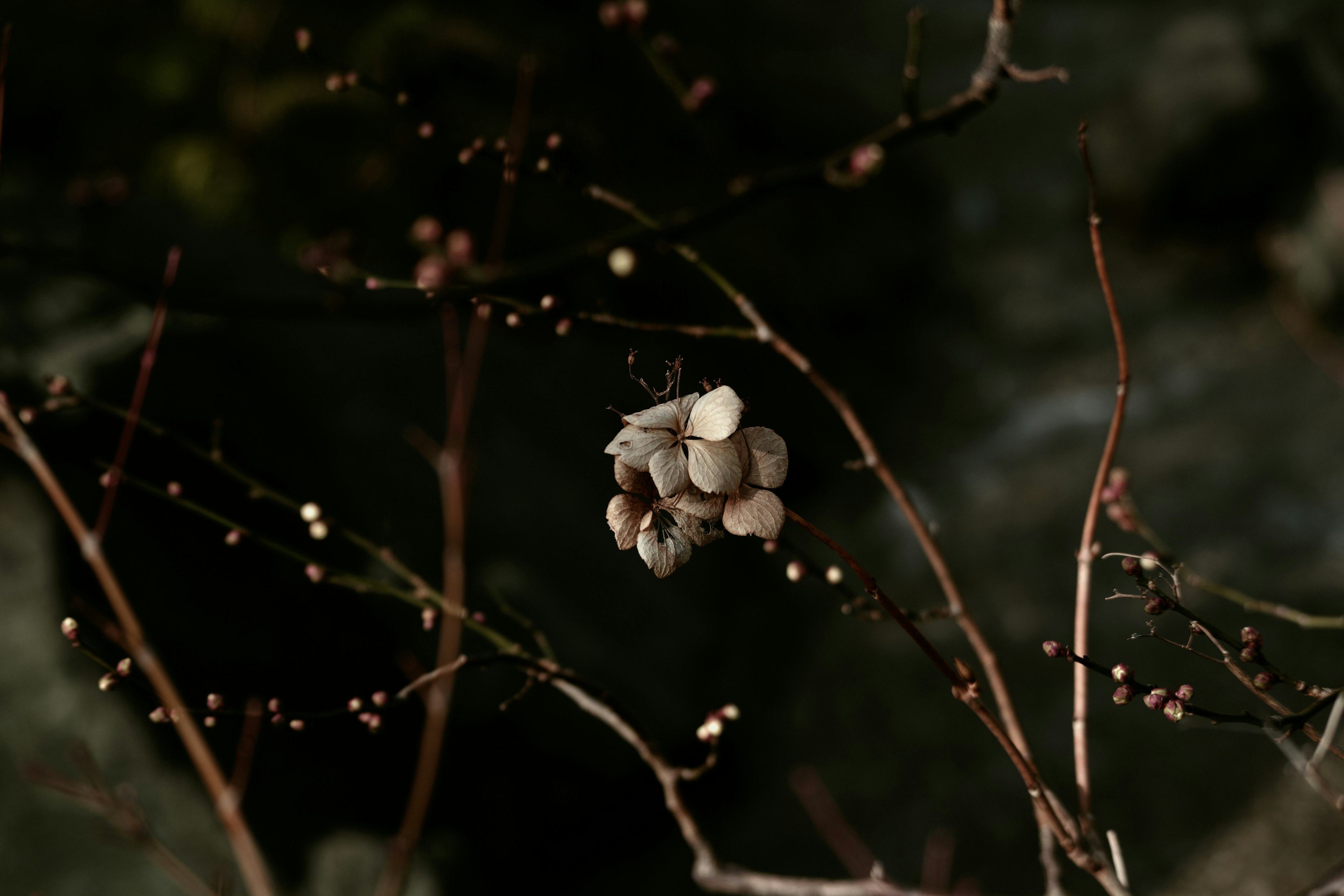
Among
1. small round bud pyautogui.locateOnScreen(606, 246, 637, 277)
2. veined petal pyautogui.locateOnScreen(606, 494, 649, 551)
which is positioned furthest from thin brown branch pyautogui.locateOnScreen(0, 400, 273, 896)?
small round bud pyautogui.locateOnScreen(606, 246, 637, 277)

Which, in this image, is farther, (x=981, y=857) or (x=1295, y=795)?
(x=981, y=857)

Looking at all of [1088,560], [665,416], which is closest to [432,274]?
[665,416]

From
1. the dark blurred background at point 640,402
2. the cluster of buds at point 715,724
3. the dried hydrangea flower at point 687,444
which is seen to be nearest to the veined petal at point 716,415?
the dried hydrangea flower at point 687,444

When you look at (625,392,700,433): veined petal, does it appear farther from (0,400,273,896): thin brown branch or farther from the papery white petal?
(0,400,273,896): thin brown branch

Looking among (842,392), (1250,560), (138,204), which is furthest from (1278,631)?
(138,204)

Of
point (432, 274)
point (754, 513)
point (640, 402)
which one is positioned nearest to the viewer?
point (754, 513)

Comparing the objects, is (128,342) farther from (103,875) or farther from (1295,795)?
(1295,795)

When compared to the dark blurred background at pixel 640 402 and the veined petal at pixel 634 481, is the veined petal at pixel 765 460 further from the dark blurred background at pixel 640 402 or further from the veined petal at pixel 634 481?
the dark blurred background at pixel 640 402

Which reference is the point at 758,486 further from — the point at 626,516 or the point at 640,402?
the point at 640,402
